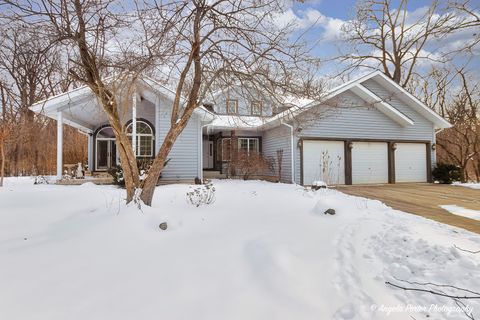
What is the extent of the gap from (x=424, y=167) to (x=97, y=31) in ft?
48.4

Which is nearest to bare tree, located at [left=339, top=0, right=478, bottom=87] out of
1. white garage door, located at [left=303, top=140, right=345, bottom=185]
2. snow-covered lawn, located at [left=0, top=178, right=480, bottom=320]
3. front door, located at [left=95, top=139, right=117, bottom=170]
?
white garage door, located at [left=303, top=140, right=345, bottom=185]

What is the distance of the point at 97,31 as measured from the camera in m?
4.60

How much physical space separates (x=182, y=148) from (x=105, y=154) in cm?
558

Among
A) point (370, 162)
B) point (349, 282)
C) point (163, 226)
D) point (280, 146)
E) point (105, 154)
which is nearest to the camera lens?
point (349, 282)

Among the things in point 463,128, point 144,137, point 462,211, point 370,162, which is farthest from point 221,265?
point 463,128

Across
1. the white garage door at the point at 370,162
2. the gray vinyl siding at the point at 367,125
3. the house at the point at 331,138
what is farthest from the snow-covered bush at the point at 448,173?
the white garage door at the point at 370,162

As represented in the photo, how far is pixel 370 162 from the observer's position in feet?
41.7

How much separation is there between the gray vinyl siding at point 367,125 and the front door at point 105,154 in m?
9.46

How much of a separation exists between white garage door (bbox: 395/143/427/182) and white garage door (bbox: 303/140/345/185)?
9.76 ft

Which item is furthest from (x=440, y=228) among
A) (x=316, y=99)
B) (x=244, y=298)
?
(x=244, y=298)

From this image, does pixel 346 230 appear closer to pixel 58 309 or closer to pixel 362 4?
pixel 58 309

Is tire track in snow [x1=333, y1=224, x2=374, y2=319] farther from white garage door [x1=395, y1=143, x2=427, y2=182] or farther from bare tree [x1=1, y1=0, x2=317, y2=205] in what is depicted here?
white garage door [x1=395, y1=143, x2=427, y2=182]

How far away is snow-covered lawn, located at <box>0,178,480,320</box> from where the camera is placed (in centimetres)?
229

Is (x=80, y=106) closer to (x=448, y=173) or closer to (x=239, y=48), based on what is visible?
(x=239, y=48)
